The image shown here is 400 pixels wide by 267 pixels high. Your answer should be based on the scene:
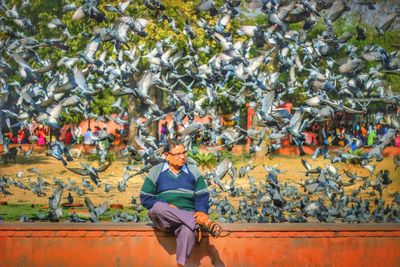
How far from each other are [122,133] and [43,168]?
1550 centimetres

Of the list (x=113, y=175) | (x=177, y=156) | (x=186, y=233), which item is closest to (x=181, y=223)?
(x=186, y=233)

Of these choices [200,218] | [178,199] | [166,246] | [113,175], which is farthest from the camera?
[113,175]

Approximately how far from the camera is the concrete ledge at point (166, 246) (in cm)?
901

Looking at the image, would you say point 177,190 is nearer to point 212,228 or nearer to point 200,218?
point 200,218

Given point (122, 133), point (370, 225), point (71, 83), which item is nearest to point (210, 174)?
point (71, 83)

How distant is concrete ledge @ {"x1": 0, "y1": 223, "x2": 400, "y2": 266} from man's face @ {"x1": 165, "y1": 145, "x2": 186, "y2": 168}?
0.75m

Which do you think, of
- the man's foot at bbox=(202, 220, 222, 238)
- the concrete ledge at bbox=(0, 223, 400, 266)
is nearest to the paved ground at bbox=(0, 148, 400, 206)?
the concrete ledge at bbox=(0, 223, 400, 266)

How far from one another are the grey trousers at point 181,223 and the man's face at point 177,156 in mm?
380

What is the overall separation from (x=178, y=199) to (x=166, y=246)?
55 cm

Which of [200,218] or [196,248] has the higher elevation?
[200,218]

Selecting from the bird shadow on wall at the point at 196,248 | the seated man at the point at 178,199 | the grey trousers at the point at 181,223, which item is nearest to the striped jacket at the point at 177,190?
the seated man at the point at 178,199

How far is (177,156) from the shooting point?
28.2ft

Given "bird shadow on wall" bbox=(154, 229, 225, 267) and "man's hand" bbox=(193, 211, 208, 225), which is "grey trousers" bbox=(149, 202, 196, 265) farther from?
"bird shadow on wall" bbox=(154, 229, 225, 267)

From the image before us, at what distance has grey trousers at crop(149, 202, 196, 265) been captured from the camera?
853 centimetres
